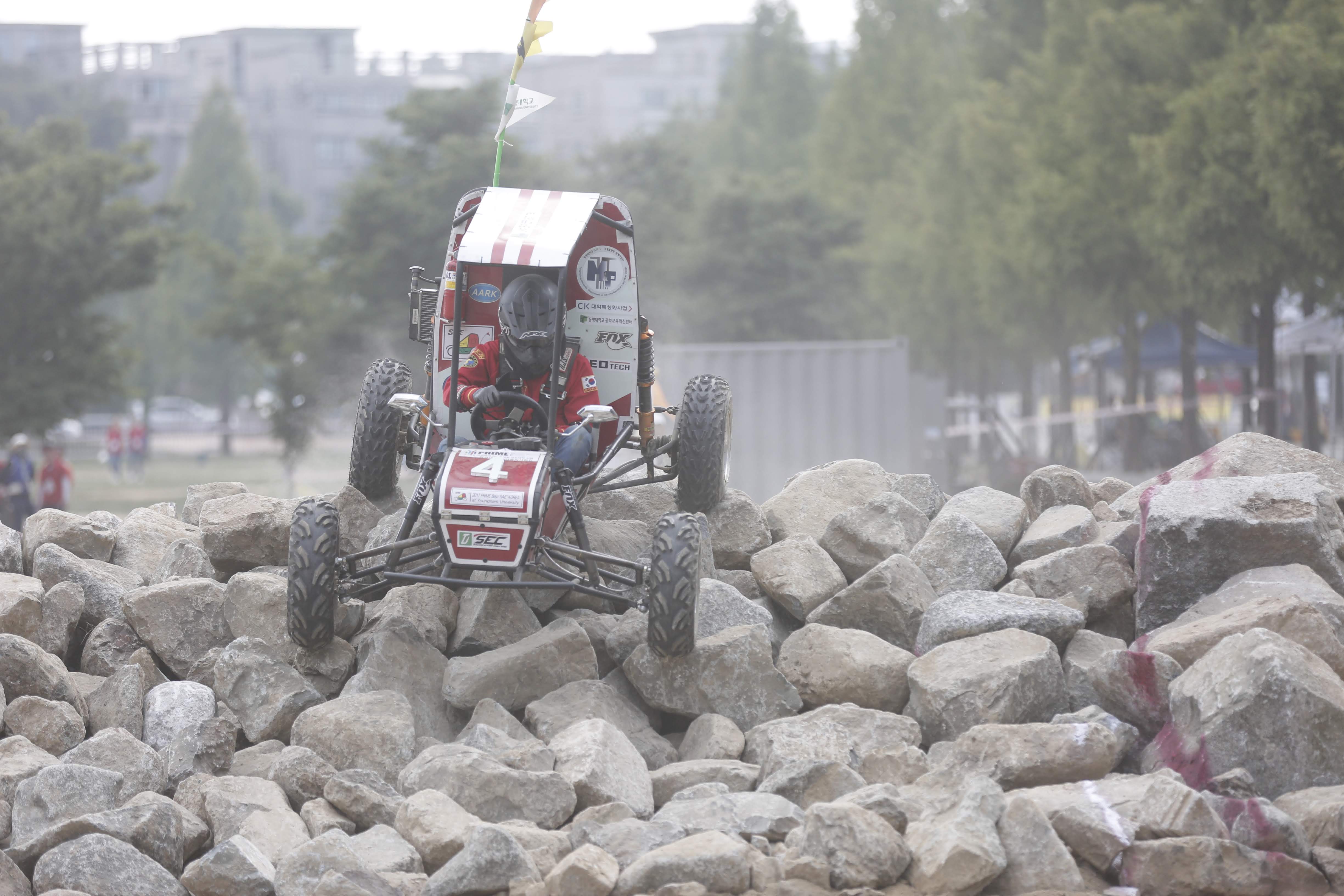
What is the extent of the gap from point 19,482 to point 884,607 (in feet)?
41.9

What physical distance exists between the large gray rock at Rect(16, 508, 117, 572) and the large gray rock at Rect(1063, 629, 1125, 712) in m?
5.22

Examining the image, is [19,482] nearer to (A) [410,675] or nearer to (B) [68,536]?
(B) [68,536]

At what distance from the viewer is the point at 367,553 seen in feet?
21.0

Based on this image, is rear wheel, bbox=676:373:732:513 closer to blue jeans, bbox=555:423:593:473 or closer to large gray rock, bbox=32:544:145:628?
blue jeans, bbox=555:423:593:473

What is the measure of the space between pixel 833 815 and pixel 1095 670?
5.70 feet

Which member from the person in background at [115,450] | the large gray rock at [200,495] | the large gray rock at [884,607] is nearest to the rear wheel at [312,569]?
the large gray rock at [884,607]

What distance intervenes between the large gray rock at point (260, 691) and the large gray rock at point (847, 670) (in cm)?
221

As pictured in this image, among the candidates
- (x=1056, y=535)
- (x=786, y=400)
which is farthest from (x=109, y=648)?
(x=786, y=400)

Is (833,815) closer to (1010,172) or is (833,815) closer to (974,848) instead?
(974,848)

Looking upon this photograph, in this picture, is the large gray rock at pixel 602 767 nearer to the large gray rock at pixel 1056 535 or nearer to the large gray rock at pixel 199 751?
the large gray rock at pixel 199 751

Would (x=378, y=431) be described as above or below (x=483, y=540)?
above

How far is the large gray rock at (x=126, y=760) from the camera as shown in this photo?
5.64m

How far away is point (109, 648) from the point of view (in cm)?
685

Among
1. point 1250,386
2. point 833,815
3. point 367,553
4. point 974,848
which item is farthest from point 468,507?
point 1250,386
